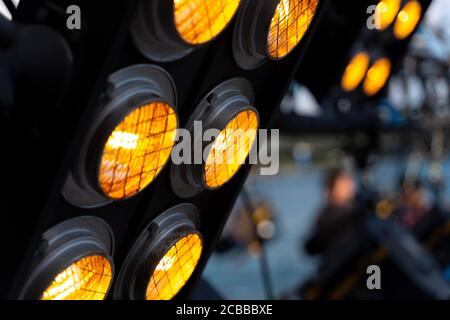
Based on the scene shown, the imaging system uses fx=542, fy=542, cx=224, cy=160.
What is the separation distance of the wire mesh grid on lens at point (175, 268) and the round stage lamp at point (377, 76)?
4.12ft

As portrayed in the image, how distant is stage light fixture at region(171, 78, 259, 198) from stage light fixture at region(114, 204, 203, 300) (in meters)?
0.05

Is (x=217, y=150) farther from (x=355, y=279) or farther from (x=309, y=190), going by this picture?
(x=309, y=190)

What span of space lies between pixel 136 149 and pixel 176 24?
0.42 ft

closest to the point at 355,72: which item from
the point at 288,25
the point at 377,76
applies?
the point at 377,76

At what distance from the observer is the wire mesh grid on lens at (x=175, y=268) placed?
66 centimetres

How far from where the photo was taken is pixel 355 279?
204 cm

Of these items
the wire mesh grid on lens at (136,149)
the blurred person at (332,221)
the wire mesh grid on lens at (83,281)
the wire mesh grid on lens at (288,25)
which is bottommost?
the blurred person at (332,221)

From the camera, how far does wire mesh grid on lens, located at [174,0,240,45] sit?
528 mm

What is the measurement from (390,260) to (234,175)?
1.47 m

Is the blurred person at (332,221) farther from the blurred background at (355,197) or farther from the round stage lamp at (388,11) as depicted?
the round stage lamp at (388,11)

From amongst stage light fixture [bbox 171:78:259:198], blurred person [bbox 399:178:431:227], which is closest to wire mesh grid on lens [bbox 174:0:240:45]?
stage light fixture [bbox 171:78:259:198]

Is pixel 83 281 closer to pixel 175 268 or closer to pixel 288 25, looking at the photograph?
pixel 175 268

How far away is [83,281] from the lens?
556mm

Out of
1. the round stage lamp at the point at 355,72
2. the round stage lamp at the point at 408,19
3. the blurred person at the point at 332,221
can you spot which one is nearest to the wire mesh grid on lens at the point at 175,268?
the round stage lamp at the point at 355,72
